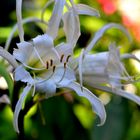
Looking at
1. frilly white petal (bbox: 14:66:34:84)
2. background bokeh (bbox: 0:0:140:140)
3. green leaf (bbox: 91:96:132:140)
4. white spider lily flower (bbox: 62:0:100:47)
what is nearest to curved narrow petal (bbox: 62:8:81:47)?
white spider lily flower (bbox: 62:0:100:47)

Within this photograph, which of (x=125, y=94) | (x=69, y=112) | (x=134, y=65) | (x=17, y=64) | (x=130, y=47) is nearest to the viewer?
(x=17, y=64)

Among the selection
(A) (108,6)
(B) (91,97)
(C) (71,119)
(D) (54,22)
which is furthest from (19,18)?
(A) (108,6)

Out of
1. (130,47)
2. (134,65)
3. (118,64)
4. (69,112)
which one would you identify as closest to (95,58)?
(118,64)

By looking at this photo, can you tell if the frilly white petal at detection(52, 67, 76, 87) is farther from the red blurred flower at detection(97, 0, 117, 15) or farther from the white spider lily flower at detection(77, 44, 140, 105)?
the red blurred flower at detection(97, 0, 117, 15)

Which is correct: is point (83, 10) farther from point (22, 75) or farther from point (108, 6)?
point (108, 6)

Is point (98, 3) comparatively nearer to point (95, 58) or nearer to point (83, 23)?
point (83, 23)

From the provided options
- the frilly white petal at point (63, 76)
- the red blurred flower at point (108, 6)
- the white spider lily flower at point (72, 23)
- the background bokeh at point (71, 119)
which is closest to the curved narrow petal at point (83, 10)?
the white spider lily flower at point (72, 23)

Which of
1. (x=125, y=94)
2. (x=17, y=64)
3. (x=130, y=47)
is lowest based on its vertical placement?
(x=130, y=47)

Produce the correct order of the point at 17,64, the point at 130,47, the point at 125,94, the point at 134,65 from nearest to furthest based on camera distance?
the point at 17,64 → the point at 125,94 → the point at 134,65 → the point at 130,47
